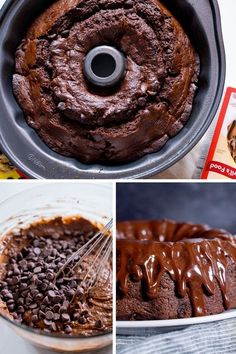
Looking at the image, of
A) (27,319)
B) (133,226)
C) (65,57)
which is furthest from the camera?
(133,226)

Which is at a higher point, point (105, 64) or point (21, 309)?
point (105, 64)

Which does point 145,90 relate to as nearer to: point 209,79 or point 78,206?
point 209,79

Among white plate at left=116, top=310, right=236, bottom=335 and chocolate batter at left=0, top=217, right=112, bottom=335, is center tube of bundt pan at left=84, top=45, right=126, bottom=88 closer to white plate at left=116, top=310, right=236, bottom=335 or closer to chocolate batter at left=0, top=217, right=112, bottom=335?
chocolate batter at left=0, top=217, right=112, bottom=335

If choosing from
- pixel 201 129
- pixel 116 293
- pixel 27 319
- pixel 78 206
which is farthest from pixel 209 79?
pixel 27 319

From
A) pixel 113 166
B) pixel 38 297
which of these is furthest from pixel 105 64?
pixel 38 297

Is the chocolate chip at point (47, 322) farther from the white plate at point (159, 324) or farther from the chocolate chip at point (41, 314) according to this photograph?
the white plate at point (159, 324)

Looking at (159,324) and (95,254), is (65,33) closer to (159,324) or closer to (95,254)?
(95,254)

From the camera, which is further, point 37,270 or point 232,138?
point 232,138
